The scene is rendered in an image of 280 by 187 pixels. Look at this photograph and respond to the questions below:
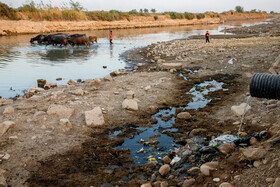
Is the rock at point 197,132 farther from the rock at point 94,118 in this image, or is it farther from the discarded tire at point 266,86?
the rock at point 94,118

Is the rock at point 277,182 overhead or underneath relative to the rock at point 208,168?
overhead

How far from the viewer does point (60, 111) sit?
5816 millimetres

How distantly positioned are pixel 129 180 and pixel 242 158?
1.83 m

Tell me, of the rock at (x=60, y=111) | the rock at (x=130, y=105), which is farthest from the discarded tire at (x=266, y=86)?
the rock at (x=60, y=111)

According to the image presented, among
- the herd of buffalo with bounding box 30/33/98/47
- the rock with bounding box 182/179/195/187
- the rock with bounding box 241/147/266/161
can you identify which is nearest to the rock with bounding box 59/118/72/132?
the rock with bounding box 182/179/195/187

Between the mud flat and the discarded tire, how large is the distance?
606 mm

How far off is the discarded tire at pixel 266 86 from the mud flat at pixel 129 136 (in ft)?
1.99

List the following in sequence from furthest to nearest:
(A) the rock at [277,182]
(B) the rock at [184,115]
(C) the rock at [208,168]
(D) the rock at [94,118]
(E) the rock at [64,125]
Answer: (B) the rock at [184,115] < (D) the rock at [94,118] < (E) the rock at [64,125] < (C) the rock at [208,168] < (A) the rock at [277,182]

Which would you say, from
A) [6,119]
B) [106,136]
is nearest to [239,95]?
[106,136]

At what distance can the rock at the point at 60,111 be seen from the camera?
5758 millimetres

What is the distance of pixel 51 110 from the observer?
5789 mm

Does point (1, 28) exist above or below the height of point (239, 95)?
above

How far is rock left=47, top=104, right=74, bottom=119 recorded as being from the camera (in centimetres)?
576

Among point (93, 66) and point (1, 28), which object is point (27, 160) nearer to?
point (93, 66)
